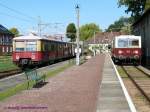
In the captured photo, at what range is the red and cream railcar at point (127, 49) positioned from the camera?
154ft

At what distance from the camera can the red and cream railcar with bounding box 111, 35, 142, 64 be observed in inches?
1845

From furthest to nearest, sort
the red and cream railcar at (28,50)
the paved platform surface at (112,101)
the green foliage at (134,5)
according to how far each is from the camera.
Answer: the green foliage at (134,5) → the red and cream railcar at (28,50) → the paved platform surface at (112,101)

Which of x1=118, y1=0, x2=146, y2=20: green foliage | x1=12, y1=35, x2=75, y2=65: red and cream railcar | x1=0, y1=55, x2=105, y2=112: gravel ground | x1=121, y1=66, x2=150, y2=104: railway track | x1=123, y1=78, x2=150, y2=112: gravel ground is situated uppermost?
x1=118, y1=0, x2=146, y2=20: green foliage

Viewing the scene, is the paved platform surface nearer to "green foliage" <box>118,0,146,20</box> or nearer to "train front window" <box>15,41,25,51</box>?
"train front window" <box>15,41,25,51</box>

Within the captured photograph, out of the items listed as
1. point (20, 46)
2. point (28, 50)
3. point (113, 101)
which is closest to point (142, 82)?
point (113, 101)

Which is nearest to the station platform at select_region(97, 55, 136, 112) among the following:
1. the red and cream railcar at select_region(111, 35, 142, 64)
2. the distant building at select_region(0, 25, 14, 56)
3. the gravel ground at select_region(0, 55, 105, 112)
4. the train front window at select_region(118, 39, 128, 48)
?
the gravel ground at select_region(0, 55, 105, 112)

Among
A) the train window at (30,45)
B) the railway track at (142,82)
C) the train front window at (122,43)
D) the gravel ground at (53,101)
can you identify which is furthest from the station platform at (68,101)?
the train front window at (122,43)

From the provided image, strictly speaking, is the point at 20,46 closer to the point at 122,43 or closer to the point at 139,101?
the point at 122,43

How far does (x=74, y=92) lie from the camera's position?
19.6 m

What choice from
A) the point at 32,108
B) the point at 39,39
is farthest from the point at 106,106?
the point at 39,39

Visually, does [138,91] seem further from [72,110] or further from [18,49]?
[18,49]

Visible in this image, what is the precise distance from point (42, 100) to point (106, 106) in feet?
8.57

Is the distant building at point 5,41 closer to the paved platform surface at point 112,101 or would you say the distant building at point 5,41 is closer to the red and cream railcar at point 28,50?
the red and cream railcar at point 28,50

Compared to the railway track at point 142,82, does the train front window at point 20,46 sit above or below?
above
